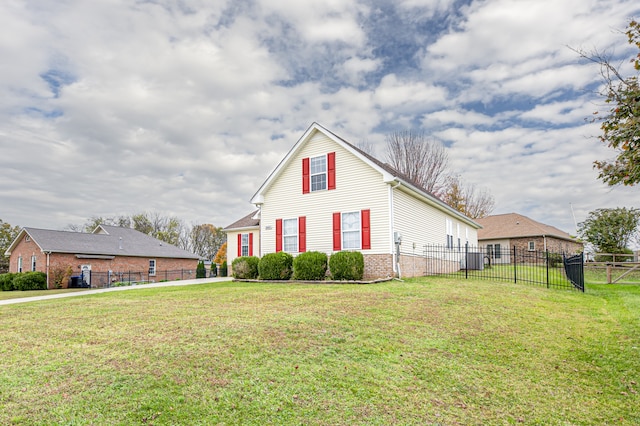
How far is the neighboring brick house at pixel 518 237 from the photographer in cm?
3353

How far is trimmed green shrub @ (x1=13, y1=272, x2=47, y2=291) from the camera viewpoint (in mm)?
26516

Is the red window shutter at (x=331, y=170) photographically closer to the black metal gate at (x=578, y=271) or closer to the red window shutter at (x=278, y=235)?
the red window shutter at (x=278, y=235)

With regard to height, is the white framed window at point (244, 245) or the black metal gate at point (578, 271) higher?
the white framed window at point (244, 245)

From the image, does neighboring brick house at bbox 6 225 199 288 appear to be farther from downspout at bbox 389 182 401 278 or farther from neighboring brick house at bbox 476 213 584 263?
neighboring brick house at bbox 476 213 584 263

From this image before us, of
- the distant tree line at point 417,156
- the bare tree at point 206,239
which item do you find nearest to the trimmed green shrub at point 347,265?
the distant tree line at point 417,156

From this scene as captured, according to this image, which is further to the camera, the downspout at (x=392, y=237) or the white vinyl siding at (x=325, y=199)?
the white vinyl siding at (x=325, y=199)

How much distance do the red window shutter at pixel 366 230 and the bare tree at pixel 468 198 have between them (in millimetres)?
22062

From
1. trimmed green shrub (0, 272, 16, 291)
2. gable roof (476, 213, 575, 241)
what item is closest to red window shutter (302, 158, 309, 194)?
trimmed green shrub (0, 272, 16, 291)

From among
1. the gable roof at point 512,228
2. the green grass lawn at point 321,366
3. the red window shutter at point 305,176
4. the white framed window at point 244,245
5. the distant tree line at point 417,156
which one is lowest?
the green grass lawn at point 321,366

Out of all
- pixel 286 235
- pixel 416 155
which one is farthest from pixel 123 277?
pixel 416 155

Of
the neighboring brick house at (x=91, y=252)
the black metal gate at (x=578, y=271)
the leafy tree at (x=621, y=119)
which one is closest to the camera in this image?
the leafy tree at (x=621, y=119)

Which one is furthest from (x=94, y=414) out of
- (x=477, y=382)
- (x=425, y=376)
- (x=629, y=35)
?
(x=629, y=35)

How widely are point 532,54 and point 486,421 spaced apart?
12663 millimetres

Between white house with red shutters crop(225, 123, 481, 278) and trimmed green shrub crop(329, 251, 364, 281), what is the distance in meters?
0.98
